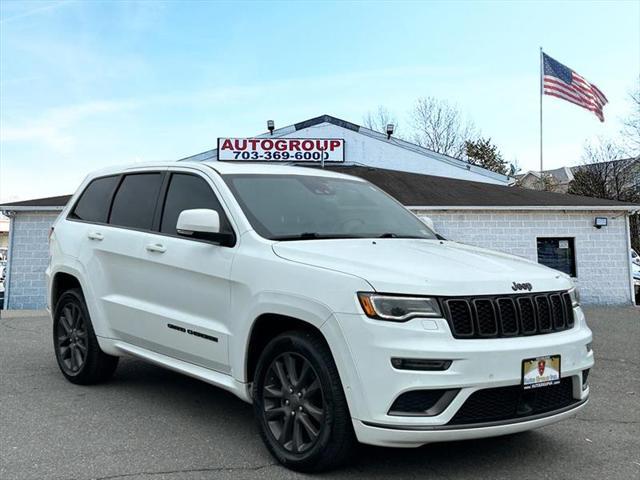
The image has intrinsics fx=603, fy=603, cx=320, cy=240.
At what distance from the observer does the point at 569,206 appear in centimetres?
1490

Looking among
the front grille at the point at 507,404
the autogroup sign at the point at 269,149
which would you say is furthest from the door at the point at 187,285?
the autogroup sign at the point at 269,149

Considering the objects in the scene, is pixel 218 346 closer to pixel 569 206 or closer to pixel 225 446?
pixel 225 446

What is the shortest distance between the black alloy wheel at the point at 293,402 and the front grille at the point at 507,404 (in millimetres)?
763

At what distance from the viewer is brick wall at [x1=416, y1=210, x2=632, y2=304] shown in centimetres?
1505

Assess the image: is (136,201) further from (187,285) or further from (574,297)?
(574,297)

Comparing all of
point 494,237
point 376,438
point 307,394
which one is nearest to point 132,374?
point 307,394

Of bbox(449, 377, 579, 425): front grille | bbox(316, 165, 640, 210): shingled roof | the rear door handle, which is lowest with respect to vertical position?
bbox(449, 377, 579, 425): front grille

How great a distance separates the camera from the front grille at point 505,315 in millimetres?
3105

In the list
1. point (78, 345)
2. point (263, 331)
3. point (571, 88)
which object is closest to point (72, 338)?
point (78, 345)

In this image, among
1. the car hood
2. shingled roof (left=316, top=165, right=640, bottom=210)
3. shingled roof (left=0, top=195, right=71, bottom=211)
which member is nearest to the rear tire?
the car hood

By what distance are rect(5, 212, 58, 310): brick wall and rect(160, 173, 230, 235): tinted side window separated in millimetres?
10599

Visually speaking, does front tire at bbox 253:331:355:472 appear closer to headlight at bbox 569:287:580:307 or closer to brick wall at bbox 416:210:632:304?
headlight at bbox 569:287:580:307

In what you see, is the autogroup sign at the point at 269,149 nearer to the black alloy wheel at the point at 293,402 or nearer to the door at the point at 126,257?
the door at the point at 126,257

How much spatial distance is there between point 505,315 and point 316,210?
1.60m
